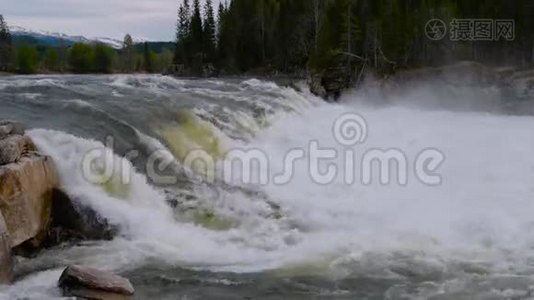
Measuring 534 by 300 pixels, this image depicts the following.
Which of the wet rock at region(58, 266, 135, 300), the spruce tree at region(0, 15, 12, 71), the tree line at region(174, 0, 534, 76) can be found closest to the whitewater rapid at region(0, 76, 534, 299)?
the wet rock at region(58, 266, 135, 300)

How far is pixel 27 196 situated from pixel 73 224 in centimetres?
91

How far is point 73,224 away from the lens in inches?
377

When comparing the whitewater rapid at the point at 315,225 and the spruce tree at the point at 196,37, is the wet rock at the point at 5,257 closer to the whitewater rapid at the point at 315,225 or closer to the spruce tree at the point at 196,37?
the whitewater rapid at the point at 315,225

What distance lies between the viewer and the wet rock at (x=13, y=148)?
8.94 meters

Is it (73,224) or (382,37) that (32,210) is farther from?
(382,37)

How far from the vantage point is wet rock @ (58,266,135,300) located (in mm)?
7070

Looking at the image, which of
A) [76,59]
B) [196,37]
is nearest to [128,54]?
[76,59]

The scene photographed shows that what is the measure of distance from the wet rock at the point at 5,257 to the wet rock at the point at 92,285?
2.37 ft

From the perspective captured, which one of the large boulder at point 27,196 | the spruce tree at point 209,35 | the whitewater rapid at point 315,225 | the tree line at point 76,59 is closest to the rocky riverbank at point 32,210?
the large boulder at point 27,196

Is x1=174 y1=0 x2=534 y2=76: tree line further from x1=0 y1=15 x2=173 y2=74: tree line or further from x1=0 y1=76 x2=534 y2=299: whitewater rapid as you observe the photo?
x1=0 y1=15 x2=173 y2=74: tree line

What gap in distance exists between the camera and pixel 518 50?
39594mm

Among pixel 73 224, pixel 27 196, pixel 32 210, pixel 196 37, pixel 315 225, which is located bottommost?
pixel 315 225

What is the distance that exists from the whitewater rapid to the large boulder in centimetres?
35

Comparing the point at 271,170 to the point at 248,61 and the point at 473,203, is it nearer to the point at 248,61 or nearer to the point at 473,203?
the point at 473,203
